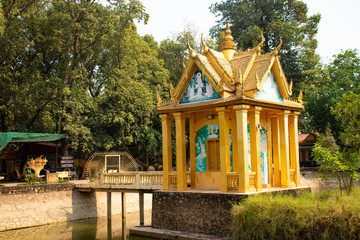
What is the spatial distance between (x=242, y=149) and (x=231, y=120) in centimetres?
200

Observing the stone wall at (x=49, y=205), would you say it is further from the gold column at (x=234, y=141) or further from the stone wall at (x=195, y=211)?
the gold column at (x=234, y=141)

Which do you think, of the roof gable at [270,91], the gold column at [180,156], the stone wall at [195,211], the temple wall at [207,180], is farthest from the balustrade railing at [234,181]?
the roof gable at [270,91]

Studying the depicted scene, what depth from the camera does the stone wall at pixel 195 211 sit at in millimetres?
13383

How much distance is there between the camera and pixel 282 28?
1329 inches

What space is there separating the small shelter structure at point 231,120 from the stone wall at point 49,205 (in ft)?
29.8

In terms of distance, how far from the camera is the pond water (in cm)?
1834

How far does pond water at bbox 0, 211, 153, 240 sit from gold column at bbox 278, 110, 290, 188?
620 centimetres

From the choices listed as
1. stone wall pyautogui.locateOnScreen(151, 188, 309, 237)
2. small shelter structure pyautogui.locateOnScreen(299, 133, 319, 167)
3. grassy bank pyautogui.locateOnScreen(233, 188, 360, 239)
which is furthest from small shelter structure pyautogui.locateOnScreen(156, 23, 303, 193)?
small shelter structure pyautogui.locateOnScreen(299, 133, 319, 167)

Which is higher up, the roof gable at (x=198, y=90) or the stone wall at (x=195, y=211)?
the roof gable at (x=198, y=90)

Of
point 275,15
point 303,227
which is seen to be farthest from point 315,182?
point 303,227

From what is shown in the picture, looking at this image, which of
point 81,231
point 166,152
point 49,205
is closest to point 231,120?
point 166,152

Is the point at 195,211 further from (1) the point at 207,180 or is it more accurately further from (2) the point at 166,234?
(1) the point at 207,180

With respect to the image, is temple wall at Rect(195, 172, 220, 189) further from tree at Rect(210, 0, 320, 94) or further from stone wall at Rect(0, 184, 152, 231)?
tree at Rect(210, 0, 320, 94)

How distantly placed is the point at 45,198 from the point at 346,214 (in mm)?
16914
